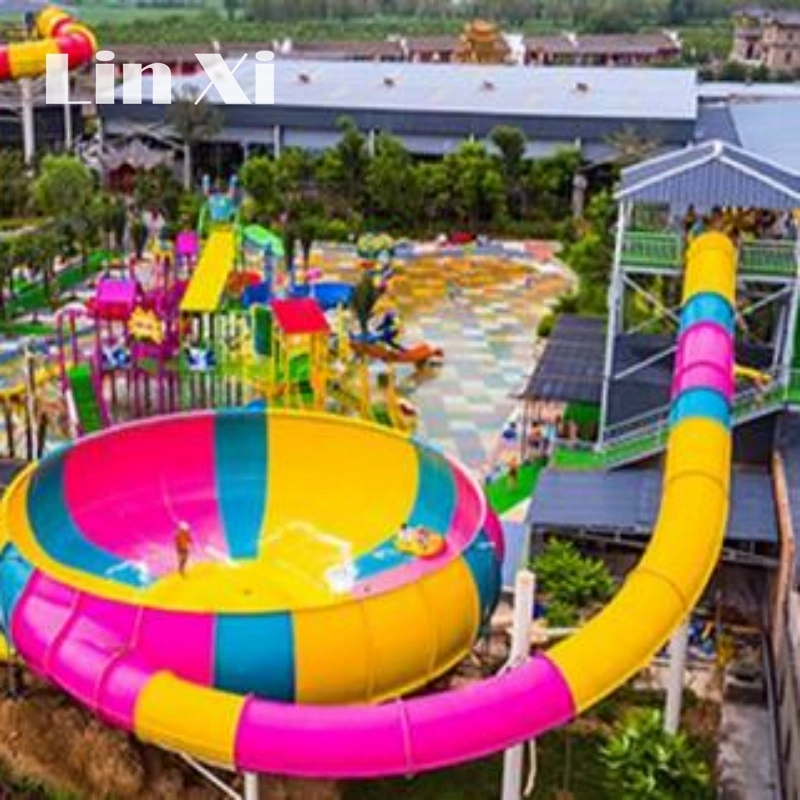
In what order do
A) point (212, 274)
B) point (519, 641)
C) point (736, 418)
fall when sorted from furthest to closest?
point (212, 274)
point (736, 418)
point (519, 641)

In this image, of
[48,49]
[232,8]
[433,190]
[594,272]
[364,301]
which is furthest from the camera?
[232,8]

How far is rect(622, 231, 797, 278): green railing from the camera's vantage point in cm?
2100

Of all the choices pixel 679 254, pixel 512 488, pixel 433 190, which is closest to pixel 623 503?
pixel 512 488

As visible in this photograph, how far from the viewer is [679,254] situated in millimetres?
21469

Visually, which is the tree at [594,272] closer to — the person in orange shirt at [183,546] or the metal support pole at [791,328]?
the metal support pole at [791,328]

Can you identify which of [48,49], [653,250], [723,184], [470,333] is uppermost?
[48,49]

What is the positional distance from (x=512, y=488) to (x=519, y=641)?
32.8 feet

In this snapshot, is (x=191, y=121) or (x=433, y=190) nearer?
(x=433, y=190)

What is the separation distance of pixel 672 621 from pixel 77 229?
1032 inches

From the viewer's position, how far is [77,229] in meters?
35.4

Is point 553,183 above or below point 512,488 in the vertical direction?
above

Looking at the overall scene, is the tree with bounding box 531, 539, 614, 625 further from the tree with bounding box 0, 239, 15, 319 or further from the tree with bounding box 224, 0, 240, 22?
the tree with bounding box 224, 0, 240, 22

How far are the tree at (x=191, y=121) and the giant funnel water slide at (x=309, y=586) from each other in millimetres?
28352

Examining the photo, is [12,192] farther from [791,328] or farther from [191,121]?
[791,328]
